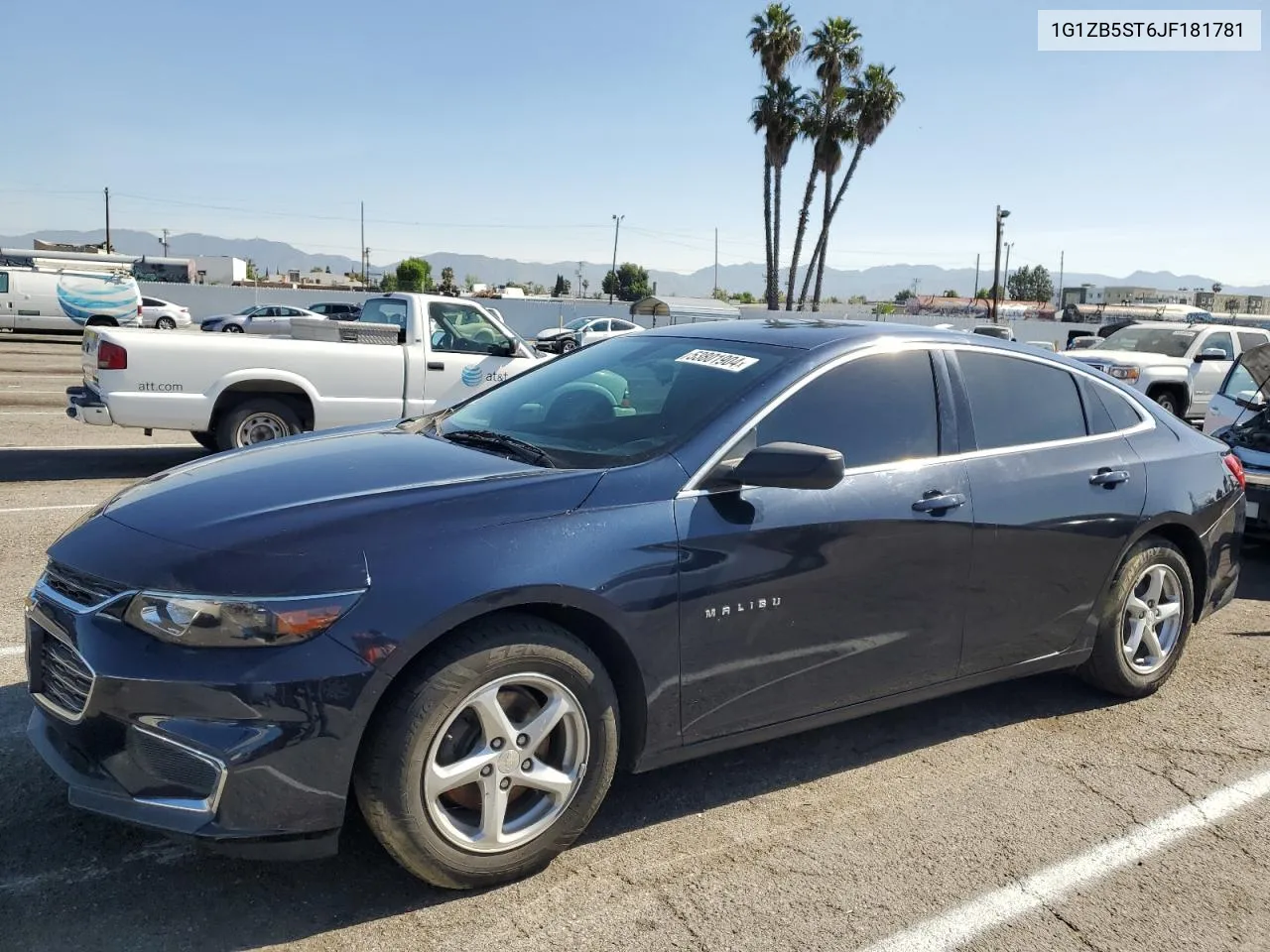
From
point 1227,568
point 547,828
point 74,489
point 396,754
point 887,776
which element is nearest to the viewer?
point 396,754

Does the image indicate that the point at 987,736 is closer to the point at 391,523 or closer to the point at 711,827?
the point at 711,827

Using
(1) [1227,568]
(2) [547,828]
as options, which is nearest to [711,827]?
(2) [547,828]

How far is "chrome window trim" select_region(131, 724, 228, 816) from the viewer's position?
2496 mm

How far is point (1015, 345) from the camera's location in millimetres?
4484

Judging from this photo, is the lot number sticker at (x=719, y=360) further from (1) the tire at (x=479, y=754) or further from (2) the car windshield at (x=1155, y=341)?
(2) the car windshield at (x=1155, y=341)

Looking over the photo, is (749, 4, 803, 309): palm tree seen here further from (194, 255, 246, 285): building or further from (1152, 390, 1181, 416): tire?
(194, 255, 246, 285): building

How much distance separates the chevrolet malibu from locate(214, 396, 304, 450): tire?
5301mm

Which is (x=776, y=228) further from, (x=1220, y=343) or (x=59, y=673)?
(x=59, y=673)

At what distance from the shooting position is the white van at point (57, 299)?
30703 mm

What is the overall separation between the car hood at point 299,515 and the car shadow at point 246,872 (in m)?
0.88

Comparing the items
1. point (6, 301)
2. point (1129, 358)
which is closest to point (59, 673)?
point (1129, 358)

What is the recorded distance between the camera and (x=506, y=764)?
286cm

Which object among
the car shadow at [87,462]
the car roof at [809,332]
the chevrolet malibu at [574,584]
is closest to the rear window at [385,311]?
the car shadow at [87,462]

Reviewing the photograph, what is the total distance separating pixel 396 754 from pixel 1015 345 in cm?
324
